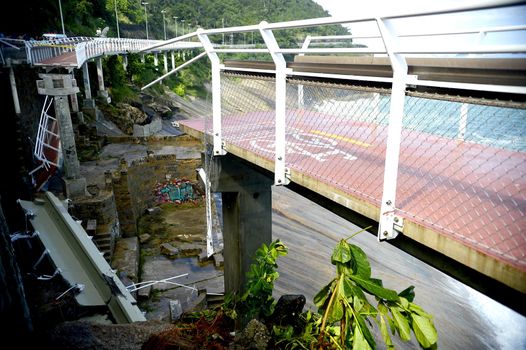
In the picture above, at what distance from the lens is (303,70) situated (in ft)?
12.3

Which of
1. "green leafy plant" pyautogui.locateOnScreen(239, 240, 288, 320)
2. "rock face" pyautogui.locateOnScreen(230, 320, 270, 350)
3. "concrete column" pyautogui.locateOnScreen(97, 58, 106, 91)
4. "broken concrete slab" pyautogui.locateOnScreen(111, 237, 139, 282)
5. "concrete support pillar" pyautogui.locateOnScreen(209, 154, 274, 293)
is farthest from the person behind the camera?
"concrete column" pyautogui.locateOnScreen(97, 58, 106, 91)

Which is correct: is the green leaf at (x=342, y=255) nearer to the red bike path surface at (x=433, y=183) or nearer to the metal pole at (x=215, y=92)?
the red bike path surface at (x=433, y=183)

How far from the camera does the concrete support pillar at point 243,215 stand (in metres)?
6.56

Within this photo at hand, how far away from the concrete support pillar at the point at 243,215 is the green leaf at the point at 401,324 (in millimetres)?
4226

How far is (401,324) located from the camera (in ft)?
7.97

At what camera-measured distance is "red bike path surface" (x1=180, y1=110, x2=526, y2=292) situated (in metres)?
2.36

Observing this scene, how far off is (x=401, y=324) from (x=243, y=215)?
14.8 ft

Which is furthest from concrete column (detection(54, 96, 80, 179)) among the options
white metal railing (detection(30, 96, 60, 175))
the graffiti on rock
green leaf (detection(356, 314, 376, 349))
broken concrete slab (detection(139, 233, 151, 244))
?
green leaf (detection(356, 314, 376, 349))

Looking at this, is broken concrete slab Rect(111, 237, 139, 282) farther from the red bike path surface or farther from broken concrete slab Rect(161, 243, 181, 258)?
the red bike path surface

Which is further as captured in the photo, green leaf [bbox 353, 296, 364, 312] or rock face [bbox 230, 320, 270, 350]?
rock face [bbox 230, 320, 270, 350]

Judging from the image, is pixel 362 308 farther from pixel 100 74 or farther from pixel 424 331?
pixel 100 74

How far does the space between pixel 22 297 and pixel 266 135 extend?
4021mm

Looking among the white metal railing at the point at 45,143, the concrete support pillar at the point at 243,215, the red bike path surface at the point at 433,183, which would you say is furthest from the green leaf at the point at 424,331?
the white metal railing at the point at 45,143

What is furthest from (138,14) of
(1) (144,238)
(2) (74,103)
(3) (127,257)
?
(3) (127,257)
